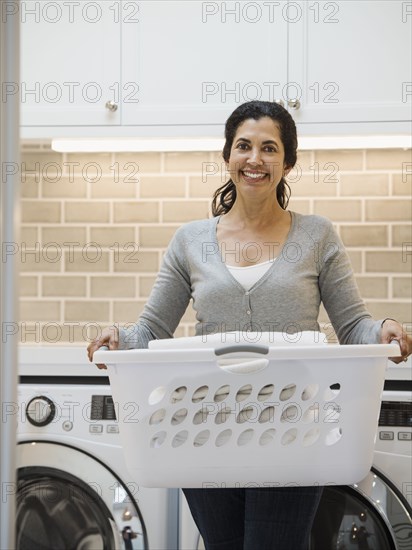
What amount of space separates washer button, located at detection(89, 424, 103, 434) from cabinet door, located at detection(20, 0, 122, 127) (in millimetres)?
978

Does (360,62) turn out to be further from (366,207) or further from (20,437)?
(20,437)

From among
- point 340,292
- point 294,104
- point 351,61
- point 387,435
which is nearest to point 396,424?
point 387,435

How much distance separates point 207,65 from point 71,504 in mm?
1332

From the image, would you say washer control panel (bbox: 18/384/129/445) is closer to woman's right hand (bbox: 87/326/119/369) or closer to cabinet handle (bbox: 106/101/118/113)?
woman's right hand (bbox: 87/326/119/369)

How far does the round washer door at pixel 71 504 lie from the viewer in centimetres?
198

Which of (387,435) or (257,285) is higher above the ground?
(257,285)

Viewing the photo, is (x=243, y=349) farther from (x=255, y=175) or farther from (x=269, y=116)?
(x=269, y=116)

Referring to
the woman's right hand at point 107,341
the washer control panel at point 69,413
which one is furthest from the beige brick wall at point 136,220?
the woman's right hand at point 107,341

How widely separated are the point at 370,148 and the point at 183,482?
5.44 ft

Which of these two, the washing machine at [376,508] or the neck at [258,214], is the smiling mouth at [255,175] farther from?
the washing machine at [376,508]

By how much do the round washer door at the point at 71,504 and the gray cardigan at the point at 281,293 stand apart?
411 millimetres

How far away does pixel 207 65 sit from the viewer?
2.52 metres

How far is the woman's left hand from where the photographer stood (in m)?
1.48

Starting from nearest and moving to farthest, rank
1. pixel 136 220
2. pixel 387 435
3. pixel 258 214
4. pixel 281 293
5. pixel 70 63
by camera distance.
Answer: pixel 281 293 → pixel 258 214 → pixel 387 435 → pixel 70 63 → pixel 136 220
